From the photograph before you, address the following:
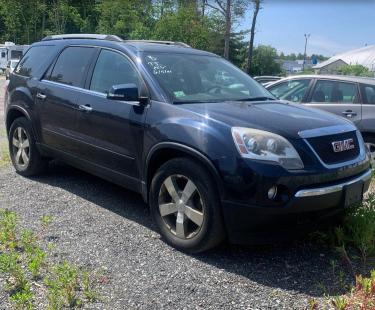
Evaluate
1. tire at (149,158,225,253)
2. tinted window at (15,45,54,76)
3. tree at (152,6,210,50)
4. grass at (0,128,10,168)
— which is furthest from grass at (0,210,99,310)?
tree at (152,6,210,50)

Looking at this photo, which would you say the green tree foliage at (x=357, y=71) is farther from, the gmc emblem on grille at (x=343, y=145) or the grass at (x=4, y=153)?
the gmc emblem on grille at (x=343, y=145)

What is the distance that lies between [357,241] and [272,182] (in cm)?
115

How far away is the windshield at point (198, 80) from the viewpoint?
182 inches

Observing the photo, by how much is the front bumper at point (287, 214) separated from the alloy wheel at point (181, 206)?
1.02 feet

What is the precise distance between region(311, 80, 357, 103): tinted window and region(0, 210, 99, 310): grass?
5441mm

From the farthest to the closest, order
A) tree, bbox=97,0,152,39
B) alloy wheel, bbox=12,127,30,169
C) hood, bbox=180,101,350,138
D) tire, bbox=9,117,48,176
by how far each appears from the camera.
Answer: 1. tree, bbox=97,0,152,39
2. alloy wheel, bbox=12,127,30,169
3. tire, bbox=9,117,48,176
4. hood, bbox=180,101,350,138

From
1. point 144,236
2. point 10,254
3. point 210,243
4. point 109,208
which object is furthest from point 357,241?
point 10,254

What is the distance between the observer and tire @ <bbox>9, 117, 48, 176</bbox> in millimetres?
6141

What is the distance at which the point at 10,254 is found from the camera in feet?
13.1

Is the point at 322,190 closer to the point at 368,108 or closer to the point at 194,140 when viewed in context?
the point at 194,140

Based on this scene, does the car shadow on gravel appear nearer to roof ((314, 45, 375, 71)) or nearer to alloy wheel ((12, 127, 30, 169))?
alloy wheel ((12, 127, 30, 169))

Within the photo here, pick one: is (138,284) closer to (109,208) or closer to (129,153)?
(129,153)

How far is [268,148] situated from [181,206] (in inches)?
36.1

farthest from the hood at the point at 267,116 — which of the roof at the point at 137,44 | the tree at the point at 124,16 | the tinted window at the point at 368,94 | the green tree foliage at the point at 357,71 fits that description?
the tree at the point at 124,16
